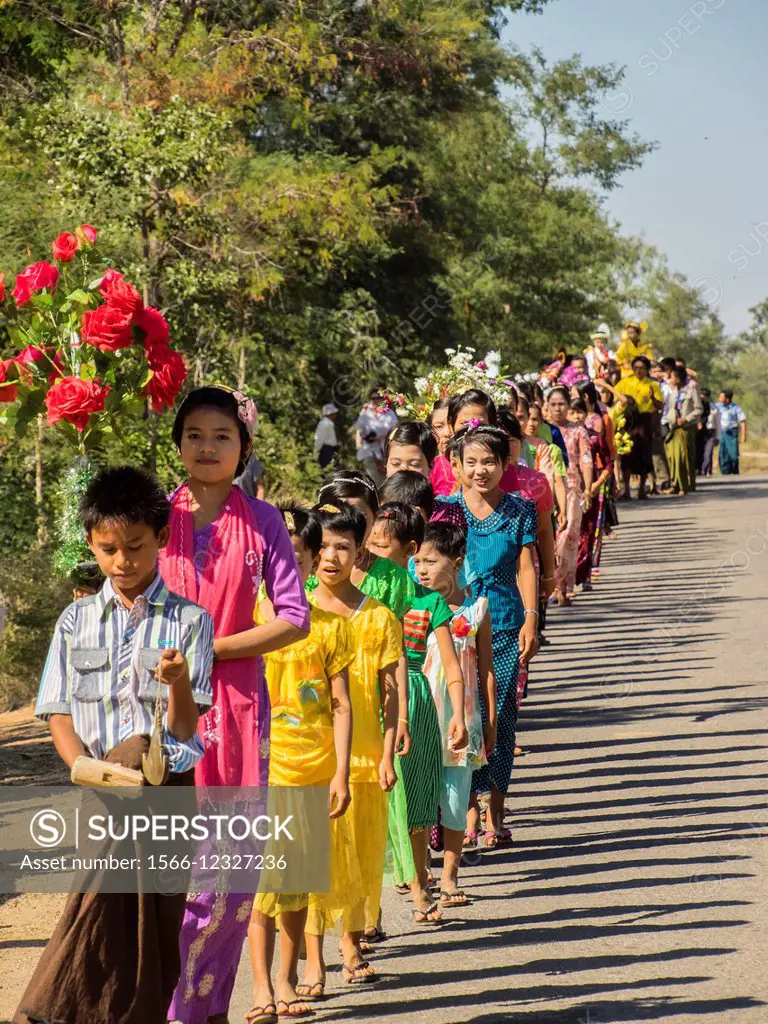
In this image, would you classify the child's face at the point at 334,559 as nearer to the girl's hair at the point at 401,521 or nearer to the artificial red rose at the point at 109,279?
the girl's hair at the point at 401,521

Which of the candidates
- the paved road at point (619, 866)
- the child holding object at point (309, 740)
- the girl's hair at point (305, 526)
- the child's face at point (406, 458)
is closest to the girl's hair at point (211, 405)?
the child holding object at point (309, 740)

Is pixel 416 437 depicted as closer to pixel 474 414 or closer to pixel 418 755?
pixel 474 414

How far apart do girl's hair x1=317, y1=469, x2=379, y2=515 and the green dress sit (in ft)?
1.61

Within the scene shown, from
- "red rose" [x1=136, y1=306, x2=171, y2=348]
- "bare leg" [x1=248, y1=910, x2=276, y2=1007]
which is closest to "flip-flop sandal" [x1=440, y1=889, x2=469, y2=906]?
"bare leg" [x1=248, y1=910, x2=276, y2=1007]

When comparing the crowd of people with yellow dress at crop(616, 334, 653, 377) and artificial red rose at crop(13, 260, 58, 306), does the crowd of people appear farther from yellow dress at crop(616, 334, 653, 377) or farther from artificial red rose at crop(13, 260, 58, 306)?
yellow dress at crop(616, 334, 653, 377)

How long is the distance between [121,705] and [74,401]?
1359 millimetres

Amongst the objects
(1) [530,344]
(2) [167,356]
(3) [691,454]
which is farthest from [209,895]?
(1) [530,344]

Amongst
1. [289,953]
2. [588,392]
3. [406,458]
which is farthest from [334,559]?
[588,392]

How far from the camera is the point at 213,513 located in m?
5.53

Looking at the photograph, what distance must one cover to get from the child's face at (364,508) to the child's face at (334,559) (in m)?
0.28

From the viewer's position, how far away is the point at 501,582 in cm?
876

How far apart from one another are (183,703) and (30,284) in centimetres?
197

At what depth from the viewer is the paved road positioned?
6.14m

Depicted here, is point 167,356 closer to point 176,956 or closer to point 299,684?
point 299,684
